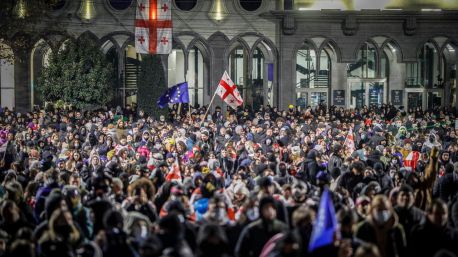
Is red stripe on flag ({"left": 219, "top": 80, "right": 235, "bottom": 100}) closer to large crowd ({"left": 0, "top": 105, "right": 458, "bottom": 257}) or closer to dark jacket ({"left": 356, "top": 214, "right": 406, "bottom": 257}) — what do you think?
large crowd ({"left": 0, "top": 105, "right": 458, "bottom": 257})

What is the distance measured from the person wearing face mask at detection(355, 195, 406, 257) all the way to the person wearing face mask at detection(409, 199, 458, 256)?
0.15 m

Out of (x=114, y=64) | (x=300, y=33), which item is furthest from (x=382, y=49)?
(x=114, y=64)

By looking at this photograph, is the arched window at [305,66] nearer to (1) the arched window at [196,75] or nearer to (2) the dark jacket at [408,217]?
(1) the arched window at [196,75]

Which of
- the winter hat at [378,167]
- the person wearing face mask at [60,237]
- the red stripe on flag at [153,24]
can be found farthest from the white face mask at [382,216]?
the red stripe on flag at [153,24]

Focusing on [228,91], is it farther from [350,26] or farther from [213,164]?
[350,26]

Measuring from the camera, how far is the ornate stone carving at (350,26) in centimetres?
4044

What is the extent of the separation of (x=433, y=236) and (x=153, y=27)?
1093 inches

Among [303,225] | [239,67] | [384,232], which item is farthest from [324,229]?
[239,67]

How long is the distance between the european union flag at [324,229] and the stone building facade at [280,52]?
3068 centimetres

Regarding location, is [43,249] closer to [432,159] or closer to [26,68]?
[432,159]

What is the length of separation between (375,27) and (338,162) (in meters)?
23.8

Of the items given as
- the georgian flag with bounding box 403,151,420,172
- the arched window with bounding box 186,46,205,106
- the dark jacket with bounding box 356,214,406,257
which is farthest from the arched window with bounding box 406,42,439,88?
the dark jacket with bounding box 356,214,406,257

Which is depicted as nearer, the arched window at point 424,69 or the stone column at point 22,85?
the stone column at point 22,85

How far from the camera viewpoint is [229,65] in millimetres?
41250
